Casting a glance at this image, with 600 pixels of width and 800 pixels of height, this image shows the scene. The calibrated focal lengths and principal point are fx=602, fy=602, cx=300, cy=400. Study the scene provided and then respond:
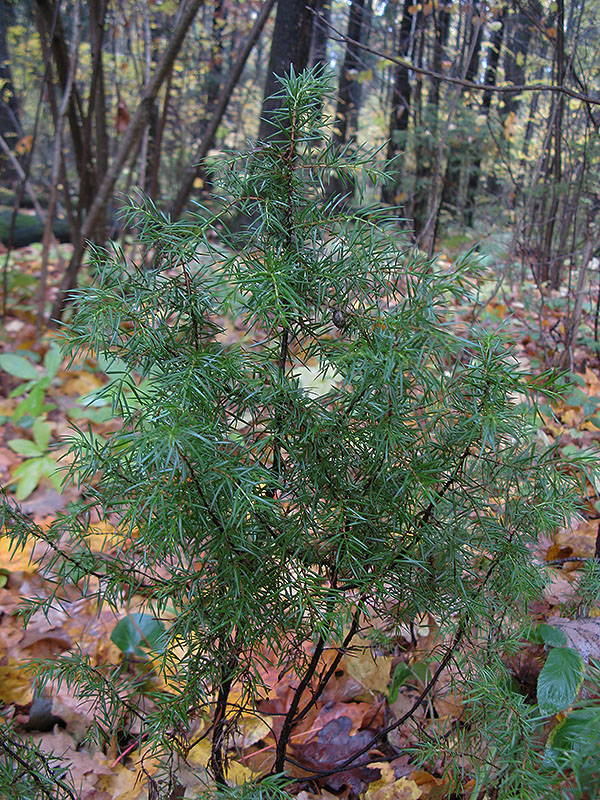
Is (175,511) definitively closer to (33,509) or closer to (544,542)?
(544,542)

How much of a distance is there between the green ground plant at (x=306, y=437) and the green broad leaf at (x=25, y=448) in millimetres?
1680

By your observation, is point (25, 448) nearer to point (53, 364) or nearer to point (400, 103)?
point (53, 364)

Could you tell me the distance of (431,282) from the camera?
0.88 meters

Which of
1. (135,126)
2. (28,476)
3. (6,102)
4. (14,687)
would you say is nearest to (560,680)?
(14,687)

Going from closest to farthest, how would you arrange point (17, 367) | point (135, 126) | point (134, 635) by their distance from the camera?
point (134, 635) → point (17, 367) → point (135, 126)

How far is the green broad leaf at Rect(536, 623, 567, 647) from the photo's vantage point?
1.21 meters

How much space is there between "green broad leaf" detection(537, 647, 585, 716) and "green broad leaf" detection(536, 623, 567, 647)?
0.05 m

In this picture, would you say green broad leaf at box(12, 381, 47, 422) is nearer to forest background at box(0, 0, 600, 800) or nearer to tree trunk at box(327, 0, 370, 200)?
forest background at box(0, 0, 600, 800)

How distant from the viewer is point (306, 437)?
0.84 m

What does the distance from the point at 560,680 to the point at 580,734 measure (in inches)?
15.1

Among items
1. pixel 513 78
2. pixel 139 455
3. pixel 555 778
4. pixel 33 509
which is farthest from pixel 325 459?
pixel 513 78

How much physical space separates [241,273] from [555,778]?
31.1 inches

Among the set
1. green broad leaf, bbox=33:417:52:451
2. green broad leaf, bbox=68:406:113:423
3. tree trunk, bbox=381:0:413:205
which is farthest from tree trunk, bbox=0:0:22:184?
green broad leaf, bbox=33:417:52:451

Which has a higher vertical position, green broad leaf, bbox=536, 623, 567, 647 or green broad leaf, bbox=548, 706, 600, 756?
green broad leaf, bbox=548, 706, 600, 756
